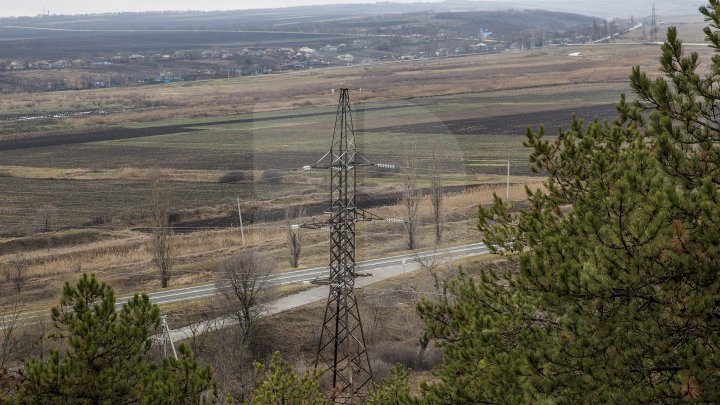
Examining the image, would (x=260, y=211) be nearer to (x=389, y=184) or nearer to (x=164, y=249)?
(x=389, y=184)

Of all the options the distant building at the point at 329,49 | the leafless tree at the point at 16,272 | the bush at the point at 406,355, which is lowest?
the bush at the point at 406,355

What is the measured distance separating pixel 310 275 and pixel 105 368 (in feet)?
77.4

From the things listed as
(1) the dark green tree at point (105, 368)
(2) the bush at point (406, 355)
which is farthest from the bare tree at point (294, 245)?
(1) the dark green tree at point (105, 368)

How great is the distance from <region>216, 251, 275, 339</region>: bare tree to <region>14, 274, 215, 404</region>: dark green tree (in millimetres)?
17632

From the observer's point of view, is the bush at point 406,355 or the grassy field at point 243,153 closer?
the bush at point 406,355

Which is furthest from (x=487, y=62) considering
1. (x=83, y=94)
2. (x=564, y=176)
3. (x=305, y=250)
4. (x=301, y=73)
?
(x=564, y=176)

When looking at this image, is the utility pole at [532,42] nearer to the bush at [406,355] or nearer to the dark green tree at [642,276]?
the bush at [406,355]

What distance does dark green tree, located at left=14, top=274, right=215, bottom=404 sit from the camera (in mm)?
10125

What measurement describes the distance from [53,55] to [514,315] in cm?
19702

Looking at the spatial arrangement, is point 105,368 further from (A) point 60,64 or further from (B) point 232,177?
(A) point 60,64

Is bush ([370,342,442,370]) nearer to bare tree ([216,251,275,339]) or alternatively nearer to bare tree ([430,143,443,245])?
bare tree ([216,251,275,339])

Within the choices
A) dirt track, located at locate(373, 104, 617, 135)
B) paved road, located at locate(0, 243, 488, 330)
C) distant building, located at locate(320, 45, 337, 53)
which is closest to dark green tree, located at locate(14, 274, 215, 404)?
paved road, located at locate(0, 243, 488, 330)

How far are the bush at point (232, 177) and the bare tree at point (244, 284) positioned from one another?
24.5 m

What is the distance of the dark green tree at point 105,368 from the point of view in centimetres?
1012
